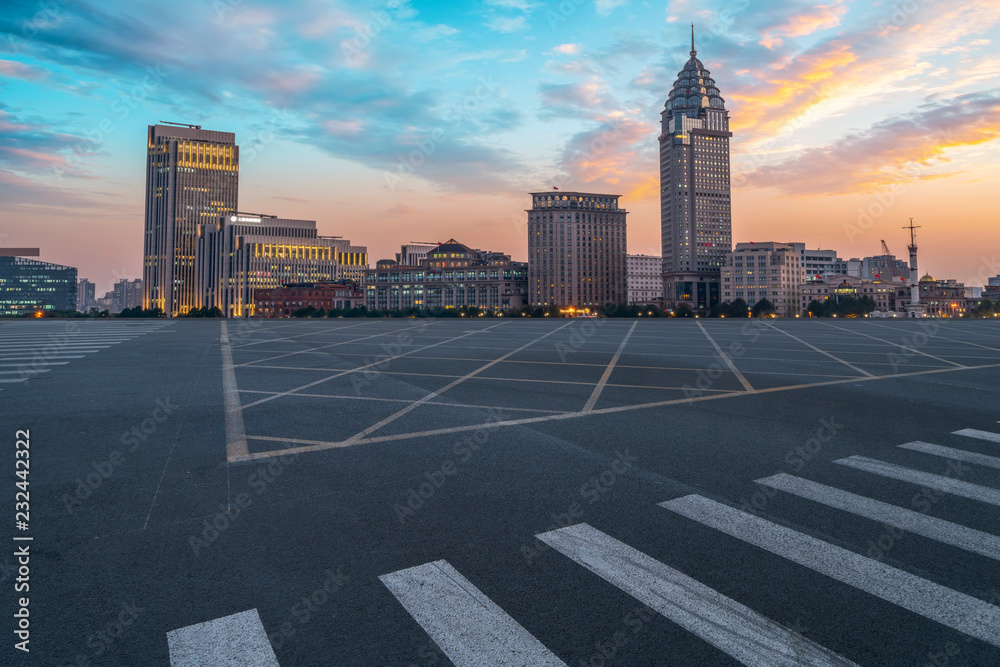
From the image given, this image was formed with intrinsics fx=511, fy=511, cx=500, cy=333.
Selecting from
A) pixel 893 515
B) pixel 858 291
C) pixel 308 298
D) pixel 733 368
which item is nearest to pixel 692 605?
pixel 893 515

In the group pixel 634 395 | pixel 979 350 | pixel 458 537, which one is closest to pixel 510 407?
pixel 634 395

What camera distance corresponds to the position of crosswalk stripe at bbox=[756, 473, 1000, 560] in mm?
4172

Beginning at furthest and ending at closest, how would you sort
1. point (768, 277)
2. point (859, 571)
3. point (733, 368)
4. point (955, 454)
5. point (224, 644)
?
point (768, 277)
point (733, 368)
point (955, 454)
point (859, 571)
point (224, 644)

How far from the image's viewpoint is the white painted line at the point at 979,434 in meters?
7.44

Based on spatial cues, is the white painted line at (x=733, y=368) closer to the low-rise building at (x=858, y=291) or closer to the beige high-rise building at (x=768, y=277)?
the beige high-rise building at (x=768, y=277)

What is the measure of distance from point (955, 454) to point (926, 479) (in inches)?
59.1

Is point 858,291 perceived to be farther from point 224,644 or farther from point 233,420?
point 224,644

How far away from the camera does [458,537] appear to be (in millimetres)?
4223

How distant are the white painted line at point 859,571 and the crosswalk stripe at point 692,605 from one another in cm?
92

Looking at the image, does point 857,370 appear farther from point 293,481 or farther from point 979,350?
point 293,481

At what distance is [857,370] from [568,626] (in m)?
15.3

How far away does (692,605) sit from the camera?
129 inches

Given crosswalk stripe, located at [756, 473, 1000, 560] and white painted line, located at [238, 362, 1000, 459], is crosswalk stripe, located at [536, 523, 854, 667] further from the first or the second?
white painted line, located at [238, 362, 1000, 459]

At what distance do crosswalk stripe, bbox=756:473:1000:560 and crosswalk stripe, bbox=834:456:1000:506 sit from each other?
0.98 m
